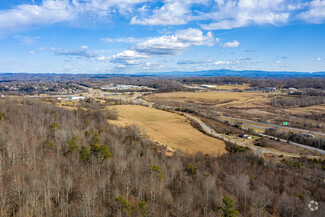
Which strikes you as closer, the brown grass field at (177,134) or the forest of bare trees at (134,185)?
the forest of bare trees at (134,185)

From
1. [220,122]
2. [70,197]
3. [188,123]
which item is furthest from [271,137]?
[70,197]

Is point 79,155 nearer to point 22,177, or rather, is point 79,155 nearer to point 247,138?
point 22,177

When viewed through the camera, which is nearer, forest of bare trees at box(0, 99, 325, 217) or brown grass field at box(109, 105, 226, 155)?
forest of bare trees at box(0, 99, 325, 217)

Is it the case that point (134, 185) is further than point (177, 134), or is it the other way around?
point (177, 134)

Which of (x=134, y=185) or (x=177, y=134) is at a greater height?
(x=134, y=185)
